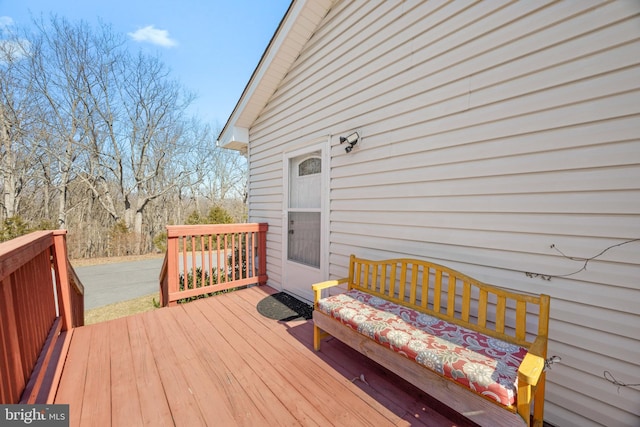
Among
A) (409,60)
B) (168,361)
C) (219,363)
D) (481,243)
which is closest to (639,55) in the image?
(481,243)

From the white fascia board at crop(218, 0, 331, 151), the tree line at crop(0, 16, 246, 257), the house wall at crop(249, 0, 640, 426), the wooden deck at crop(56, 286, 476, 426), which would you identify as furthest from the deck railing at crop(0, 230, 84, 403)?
→ the tree line at crop(0, 16, 246, 257)

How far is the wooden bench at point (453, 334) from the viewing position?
126cm

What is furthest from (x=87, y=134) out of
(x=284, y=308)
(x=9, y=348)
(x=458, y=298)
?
(x=458, y=298)

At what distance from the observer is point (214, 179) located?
1741 centimetres

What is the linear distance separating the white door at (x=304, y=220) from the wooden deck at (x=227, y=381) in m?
0.87

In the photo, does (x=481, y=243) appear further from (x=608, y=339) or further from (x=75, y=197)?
(x=75, y=197)

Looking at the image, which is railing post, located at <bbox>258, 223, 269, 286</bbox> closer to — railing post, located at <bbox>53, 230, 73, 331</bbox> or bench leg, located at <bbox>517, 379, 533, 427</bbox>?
railing post, located at <bbox>53, 230, 73, 331</bbox>

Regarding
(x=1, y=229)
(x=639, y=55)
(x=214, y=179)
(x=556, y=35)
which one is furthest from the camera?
(x=214, y=179)

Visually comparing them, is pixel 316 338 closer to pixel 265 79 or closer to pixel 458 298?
pixel 458 298

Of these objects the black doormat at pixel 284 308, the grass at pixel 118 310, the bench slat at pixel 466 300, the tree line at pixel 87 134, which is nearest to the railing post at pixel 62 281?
the black doormat at pixel 284 308

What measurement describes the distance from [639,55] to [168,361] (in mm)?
3841

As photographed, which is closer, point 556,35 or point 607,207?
point 607,207

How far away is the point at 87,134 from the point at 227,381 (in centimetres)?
1439

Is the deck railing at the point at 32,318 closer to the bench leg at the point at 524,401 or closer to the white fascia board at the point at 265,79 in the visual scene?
the bench leg at the point at 524,401
